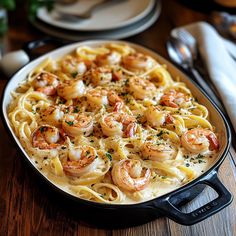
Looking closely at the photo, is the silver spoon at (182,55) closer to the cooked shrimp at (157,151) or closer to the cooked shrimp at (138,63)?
the cooked shrimp at (138,63)

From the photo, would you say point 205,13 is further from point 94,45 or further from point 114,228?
point 114,228

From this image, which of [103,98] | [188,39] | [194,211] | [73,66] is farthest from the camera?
[188,39]

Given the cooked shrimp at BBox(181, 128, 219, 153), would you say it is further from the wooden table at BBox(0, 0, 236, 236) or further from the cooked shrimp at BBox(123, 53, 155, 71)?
the cooked shrimp at BBox(123, 53, 155, 71)

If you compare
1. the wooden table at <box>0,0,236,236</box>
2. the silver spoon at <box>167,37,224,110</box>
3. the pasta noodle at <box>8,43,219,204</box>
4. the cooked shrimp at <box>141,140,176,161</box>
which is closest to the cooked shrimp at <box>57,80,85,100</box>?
the pasta noodle at <box>8,43,219,204</box>

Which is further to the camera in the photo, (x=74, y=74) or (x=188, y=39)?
(x=188, y=39)

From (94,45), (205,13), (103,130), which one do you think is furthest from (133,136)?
(205,13)

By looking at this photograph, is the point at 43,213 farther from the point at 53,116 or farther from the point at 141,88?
the point at 141,88

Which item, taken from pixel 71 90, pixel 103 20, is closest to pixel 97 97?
pixel 71 90
